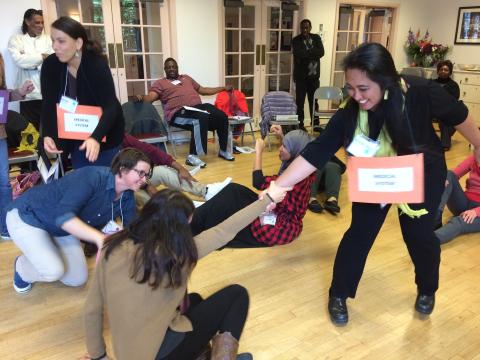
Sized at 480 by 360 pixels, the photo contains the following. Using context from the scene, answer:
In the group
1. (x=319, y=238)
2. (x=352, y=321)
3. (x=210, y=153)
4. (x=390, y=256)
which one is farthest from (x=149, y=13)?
(x=352, y=321)

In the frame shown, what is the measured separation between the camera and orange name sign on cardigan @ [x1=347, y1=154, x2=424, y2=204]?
1.63 m

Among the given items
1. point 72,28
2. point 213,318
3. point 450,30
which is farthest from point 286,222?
point 450,30

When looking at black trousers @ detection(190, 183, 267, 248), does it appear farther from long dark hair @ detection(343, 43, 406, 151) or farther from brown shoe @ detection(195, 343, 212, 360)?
long dark hair @ detection(343, 43, 406, 151)

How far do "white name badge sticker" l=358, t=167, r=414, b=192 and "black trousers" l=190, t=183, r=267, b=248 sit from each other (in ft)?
3.46

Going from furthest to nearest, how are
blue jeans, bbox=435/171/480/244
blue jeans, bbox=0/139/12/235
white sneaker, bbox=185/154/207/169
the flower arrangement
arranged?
the flower arrangement → white sneaker, bbox=185/154/207/169 → blue jeans, bbox=435/171/480/244 → blue jeans, bbox=0/139/12/235

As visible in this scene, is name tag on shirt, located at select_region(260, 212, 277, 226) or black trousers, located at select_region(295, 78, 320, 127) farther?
black trousers, located at select_region(295, 78, 320, 127)

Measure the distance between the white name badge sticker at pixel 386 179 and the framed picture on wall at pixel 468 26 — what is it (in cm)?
685

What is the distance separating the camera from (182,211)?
120cm

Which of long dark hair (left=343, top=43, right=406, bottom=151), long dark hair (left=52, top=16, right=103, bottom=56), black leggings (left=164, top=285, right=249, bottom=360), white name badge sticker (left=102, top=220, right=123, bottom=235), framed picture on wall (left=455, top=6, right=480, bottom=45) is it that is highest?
framed picture on wall (left=455, top=6, right=480, bottom=45)

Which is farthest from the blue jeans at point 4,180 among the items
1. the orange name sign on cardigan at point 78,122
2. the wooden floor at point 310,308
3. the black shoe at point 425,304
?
the black shoe at point 425,304

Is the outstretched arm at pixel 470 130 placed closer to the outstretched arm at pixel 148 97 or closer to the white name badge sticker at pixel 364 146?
the white name badge sticker at pixel 364 146

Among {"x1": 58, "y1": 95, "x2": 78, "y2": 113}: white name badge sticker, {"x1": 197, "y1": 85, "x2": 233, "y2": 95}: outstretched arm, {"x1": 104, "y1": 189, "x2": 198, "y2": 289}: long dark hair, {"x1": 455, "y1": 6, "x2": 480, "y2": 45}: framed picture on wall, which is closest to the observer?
{"x1": 104, "y1": 189, "x2": 198, "y2": 289}: long dark hair

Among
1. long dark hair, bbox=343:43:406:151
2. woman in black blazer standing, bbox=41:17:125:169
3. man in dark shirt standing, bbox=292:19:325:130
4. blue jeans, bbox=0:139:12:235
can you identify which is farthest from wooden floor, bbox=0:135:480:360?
man in dark shirt standing, bbox=292:19:325:130

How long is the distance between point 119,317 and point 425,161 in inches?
51.3
